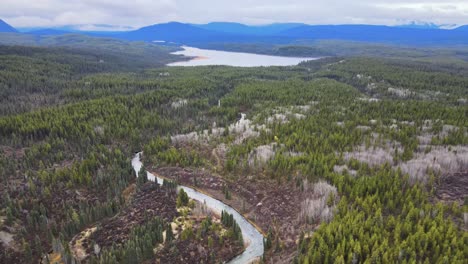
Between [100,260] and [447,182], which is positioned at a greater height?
[447,182]

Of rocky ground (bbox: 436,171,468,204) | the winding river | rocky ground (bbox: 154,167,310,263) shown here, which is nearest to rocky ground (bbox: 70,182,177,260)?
the winding river

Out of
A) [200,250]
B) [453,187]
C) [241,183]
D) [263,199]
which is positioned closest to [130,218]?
[200,250]

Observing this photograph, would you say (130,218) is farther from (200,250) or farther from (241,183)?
(241,183)

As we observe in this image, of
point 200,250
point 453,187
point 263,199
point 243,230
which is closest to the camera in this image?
point 200,250

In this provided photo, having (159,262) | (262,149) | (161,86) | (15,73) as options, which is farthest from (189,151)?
(15,73)

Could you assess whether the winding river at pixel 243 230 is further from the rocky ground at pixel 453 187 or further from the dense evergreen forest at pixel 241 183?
the rocky ground at pixel 453 187

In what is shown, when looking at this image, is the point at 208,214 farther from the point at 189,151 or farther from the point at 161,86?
the point at 161,86
